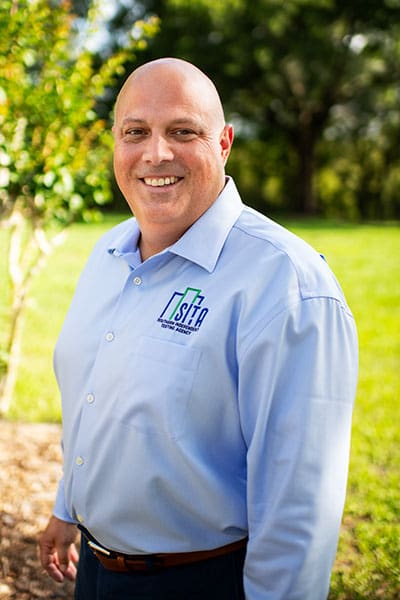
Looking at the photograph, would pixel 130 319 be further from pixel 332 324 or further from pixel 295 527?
pixel 295 527

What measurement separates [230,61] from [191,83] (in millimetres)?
27290

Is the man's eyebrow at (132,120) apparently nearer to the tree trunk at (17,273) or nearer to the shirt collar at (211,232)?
the shirt collar at (211,232)

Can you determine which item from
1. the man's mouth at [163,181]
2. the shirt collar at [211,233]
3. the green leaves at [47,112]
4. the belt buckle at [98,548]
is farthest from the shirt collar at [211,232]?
the green leaves at [47,112]

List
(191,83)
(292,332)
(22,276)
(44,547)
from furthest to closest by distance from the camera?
(22,276)
(44,547)
(191,83)
(292,332)

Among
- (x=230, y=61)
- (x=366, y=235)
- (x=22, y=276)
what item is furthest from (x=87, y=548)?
(x=230, y=61)

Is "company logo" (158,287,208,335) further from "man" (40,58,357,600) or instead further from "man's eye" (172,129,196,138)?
"man's eye" (172,129,196,138)

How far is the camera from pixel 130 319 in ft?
5.96

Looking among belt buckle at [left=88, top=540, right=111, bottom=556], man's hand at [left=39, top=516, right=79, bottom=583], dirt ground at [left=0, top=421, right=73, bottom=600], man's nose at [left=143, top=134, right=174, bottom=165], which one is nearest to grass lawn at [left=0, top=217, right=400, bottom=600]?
dirt ground at [left=0, top=421, right=73, bottom=600]

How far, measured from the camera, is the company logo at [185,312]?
1.65 m

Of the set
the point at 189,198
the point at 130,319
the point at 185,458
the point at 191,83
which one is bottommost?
the point at 185,458

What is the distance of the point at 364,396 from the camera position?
20.5 feet

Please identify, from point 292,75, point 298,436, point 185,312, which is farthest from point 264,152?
point 298,436

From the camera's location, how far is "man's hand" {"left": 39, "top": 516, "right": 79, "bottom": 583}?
2256 mm

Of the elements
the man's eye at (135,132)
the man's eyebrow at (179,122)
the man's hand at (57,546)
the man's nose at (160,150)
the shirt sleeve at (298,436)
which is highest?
the man's eyebrow at (179,122)
